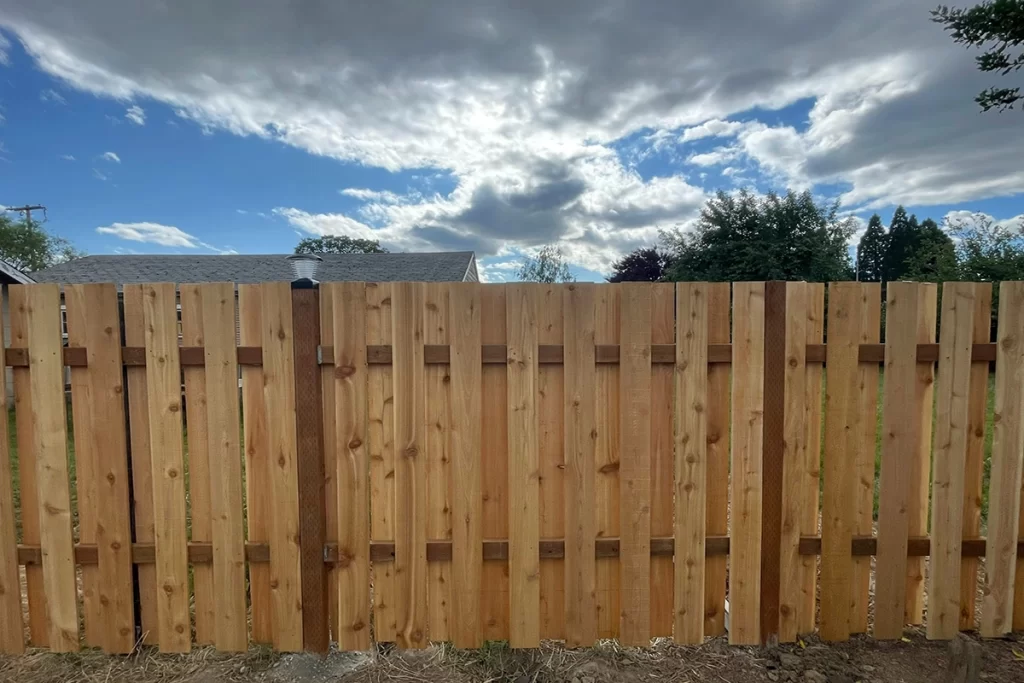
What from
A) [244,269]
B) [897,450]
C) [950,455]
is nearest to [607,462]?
[897,450]

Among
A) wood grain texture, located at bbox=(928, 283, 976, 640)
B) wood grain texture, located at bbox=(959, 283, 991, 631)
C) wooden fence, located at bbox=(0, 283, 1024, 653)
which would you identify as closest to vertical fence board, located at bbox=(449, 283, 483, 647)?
wooden fence, located at bbox=(0, 283, 1024, 653)

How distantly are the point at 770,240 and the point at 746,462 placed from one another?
1209 cm

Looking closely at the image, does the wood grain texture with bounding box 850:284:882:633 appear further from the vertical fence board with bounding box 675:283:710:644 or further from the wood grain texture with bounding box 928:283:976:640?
the vertical fence board with bounding box 675:283:710:644

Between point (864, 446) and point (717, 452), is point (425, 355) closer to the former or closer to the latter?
point (717, 452)

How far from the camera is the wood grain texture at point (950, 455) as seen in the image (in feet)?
7.09

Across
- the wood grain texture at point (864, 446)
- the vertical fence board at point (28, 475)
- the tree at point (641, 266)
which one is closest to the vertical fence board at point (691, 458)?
the wood grain texture at point (864, 446)

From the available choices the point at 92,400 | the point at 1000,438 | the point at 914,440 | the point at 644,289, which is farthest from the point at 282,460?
the point at 1000,438

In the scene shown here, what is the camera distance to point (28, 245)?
3128 cm

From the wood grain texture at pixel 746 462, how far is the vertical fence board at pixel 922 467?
76 cm

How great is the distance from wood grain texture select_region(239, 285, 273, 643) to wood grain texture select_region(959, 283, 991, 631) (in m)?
3.22

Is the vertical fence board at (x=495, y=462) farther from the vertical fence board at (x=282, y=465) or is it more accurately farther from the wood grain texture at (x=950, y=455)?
the wood grain texture at (x=950, y=455)

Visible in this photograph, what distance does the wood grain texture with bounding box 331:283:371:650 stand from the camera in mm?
2035

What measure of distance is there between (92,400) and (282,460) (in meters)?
0.89

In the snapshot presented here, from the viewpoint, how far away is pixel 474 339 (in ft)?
6.66
